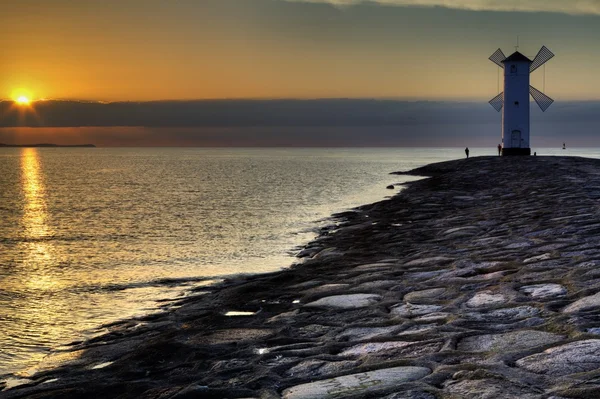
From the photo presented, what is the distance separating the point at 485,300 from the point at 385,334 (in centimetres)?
126

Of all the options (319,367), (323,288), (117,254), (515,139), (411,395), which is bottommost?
(117,254)

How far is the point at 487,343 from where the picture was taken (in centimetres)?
446

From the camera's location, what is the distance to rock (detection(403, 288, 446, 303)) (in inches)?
243

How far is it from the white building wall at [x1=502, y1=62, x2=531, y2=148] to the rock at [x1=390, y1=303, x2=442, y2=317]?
4307 centimetres

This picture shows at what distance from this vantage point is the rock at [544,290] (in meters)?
5.58

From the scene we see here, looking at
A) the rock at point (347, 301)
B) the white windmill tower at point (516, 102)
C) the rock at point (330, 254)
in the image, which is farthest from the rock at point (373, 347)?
the white windmill tower at point (516, 102)

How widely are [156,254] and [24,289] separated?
13.4ft

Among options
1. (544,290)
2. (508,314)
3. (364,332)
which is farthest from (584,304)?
(364,332)

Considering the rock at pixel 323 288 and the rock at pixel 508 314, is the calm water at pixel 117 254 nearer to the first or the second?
the rock at pixel 323 288

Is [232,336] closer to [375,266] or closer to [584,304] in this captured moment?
[584,304]

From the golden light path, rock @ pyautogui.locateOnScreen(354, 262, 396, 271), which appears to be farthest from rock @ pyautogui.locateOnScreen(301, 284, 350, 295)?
the golden light path

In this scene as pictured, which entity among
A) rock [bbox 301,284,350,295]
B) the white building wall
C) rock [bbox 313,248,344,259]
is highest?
the white building wall

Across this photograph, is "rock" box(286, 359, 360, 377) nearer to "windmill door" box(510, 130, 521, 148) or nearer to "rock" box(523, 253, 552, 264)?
"rock" box(523, 253, 552, 264)

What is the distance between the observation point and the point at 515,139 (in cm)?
4672
